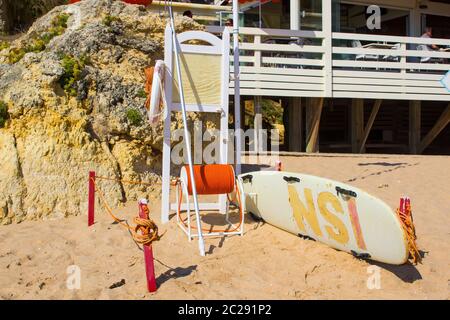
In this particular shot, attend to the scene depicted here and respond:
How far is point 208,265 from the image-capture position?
5.00 metres

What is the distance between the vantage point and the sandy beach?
450 cm

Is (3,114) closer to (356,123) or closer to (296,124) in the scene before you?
(296,124)

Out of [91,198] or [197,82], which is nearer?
[91,198]

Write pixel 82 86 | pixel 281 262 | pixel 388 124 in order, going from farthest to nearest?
pixel 388 124 → pixel 82 86 → pixel 281 262

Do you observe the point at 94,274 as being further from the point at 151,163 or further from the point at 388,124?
the point at 388,124

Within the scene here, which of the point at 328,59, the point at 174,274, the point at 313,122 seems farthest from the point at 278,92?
the point at 174,274

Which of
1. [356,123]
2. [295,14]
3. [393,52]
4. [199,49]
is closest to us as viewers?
[199,49]

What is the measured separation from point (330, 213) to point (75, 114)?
3.71m

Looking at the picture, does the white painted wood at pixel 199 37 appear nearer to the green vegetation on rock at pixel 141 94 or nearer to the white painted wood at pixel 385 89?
the green vegetation on rock at pixel 141 94

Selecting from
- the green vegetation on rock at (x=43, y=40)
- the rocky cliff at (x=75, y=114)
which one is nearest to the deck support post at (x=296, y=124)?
the rocky cliff at (x=75, y=114)

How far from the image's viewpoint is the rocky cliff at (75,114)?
650cm

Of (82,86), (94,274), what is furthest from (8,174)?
(94,274)

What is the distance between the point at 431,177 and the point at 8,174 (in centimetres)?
682

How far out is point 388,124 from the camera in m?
16.5
